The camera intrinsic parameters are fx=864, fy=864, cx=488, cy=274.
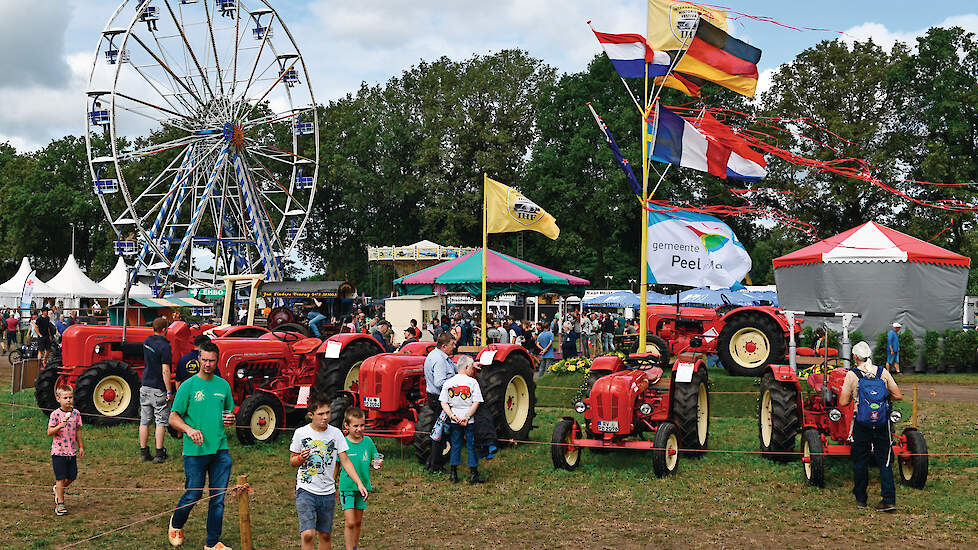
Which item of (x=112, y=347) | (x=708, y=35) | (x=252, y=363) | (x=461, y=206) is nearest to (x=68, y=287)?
(x=461, y=206)

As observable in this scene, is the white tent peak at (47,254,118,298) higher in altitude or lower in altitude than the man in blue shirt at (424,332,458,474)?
higher

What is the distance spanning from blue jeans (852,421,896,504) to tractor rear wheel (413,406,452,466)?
404cm

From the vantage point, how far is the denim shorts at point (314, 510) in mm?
5402

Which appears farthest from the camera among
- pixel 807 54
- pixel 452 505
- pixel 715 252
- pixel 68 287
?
pixel 807 54

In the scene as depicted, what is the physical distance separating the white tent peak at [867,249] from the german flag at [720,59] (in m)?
8.07

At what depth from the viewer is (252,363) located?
36.6 feet

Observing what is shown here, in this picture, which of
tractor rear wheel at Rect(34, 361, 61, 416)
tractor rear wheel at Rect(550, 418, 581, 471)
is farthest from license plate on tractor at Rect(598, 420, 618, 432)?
tractor rear wheel at Rect(34, 361, 61, 416)

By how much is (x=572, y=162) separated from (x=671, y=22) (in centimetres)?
2499

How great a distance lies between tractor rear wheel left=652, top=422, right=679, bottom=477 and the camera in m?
8.77

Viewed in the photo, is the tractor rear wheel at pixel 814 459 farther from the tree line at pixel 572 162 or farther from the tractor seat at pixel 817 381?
the tree line at pixel 572 162

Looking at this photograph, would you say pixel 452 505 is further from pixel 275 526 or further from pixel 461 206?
pixel 461 206

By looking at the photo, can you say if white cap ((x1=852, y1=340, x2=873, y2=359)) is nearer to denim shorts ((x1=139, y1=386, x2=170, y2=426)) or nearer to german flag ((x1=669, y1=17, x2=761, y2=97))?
denim shorts ((x1=139, y1=386, x2=170, y2=426))

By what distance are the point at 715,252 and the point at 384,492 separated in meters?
7.21

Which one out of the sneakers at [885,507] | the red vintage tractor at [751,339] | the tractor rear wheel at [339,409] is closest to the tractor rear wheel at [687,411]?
the sneakers at [885,507]
